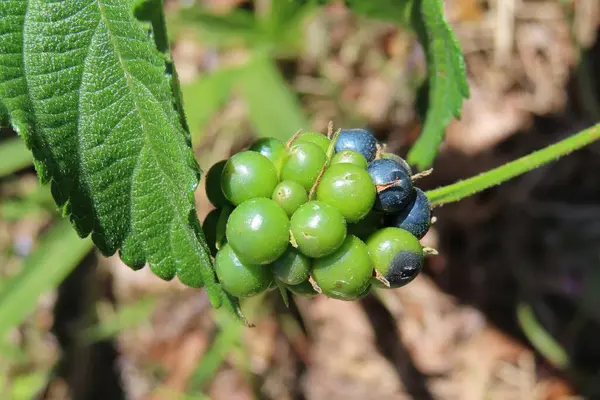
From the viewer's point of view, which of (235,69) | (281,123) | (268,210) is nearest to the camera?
(268,210)

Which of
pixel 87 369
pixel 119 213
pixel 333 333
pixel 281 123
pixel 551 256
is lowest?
pixel 87 369

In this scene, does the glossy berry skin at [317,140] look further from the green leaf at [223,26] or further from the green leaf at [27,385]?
the green leaf at [27,385]

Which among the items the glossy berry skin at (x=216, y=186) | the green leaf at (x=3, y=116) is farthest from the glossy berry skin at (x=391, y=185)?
the green leaf at (x=3, y=116)

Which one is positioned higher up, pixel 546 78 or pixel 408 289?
pixel 546 78

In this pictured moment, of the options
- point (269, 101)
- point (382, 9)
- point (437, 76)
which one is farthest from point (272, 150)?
point (269, 101)

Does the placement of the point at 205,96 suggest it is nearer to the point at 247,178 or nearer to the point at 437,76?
the point at 437,76

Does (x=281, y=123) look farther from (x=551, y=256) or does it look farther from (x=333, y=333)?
(x=551, y=256)

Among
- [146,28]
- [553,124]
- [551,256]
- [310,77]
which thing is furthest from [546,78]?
[146,28]

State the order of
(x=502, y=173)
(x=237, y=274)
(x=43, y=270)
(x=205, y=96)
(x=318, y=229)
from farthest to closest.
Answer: (x=205, y=96) < (x=43, y=270) < (x=502, y=173) < (x=237, y=274) < (x=318, y=229)
